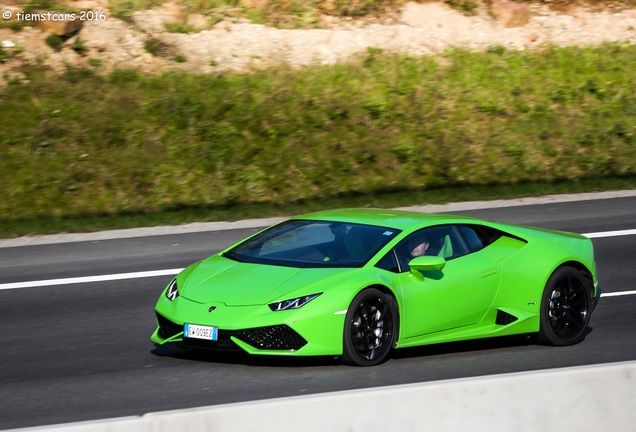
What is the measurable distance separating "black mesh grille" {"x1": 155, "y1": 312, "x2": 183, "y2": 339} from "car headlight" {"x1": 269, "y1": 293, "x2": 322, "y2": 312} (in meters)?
0.78

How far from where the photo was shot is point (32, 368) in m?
7.84

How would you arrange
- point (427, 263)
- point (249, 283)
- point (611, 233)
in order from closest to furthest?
point (249, 283) → point (427, 263) → point (611, 233)

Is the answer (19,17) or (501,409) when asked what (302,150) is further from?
(501,409)

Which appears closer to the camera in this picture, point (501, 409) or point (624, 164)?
point (501, 409)

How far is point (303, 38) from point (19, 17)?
6.80 m

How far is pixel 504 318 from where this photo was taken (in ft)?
27.4

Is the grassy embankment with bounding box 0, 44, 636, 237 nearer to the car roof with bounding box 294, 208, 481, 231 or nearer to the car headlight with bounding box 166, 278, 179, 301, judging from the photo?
the car roof with bounding box 294, 208, 481, 231

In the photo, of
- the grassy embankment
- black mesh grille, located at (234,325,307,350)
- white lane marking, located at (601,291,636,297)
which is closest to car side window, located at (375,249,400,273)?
black mesh grille, located at (234,325,307,350)

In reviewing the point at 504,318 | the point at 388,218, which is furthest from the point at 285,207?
the point at 504,318

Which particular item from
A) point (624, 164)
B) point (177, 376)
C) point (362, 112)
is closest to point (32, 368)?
point (177, 376)

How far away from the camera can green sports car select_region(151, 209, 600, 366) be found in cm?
720

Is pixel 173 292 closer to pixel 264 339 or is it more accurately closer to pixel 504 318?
pixel 264 339

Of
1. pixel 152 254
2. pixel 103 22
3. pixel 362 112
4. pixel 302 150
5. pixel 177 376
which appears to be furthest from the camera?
pixel 103 22

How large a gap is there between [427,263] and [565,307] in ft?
6.04
